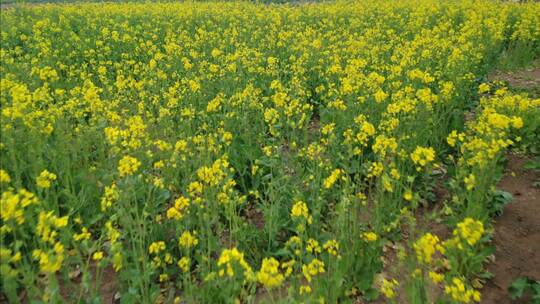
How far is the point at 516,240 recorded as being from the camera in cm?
365

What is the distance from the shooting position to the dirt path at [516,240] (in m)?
3.25

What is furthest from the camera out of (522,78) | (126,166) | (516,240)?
(522,78)

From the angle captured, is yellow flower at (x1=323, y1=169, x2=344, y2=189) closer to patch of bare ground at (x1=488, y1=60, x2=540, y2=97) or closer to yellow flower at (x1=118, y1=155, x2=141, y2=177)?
yellow flower at (x1=118, y1=155, x2=141, y2=177)

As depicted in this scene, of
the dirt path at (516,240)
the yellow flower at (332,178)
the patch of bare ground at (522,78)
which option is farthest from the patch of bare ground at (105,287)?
the patch of bare ground at (522,78)

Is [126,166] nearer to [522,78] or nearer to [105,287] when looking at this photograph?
[105,287]

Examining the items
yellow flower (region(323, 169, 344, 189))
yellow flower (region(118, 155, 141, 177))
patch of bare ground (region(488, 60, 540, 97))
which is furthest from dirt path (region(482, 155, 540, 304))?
patch of bare ground (region(488, 60, 540, 97))

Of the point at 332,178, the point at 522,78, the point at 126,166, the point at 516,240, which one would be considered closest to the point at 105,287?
the point at 126,166

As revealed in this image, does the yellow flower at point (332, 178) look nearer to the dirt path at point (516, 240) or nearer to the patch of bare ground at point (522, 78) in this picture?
the dirt path at point (516, 240)

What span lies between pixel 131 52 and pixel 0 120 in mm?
5501

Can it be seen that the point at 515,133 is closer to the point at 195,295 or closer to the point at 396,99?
the point at 396,99

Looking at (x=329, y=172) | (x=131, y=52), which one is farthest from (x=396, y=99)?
(x=131, y=52)

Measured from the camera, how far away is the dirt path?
325cm

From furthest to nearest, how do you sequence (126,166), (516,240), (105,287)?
(516,240) < (105,287) < (126,166)

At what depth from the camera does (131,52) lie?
30.0 ft
